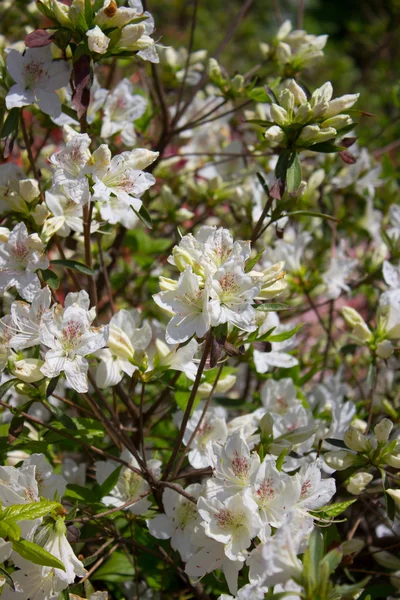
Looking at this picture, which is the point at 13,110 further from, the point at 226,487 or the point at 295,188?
the point at 226,487

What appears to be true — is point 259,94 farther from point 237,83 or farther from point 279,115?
point 279,115

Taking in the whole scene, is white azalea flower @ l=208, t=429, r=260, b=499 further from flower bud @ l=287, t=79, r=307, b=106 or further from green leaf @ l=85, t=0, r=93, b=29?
green leaf @ l=85, t=0, r=93, b=29

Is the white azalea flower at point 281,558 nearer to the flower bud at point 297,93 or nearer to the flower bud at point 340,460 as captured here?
the flower bud at point 340,460

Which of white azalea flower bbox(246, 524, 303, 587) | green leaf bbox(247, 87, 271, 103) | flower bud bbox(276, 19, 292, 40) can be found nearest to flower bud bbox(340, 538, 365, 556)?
white azalea flower bbox(246, 524, 303, 587)

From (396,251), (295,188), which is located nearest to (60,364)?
(295,188)

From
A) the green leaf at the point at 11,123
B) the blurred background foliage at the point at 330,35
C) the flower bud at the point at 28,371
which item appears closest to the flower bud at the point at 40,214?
the green leaf at the point at 11,123

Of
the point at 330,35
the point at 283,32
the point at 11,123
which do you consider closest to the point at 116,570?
the point at 11,123
